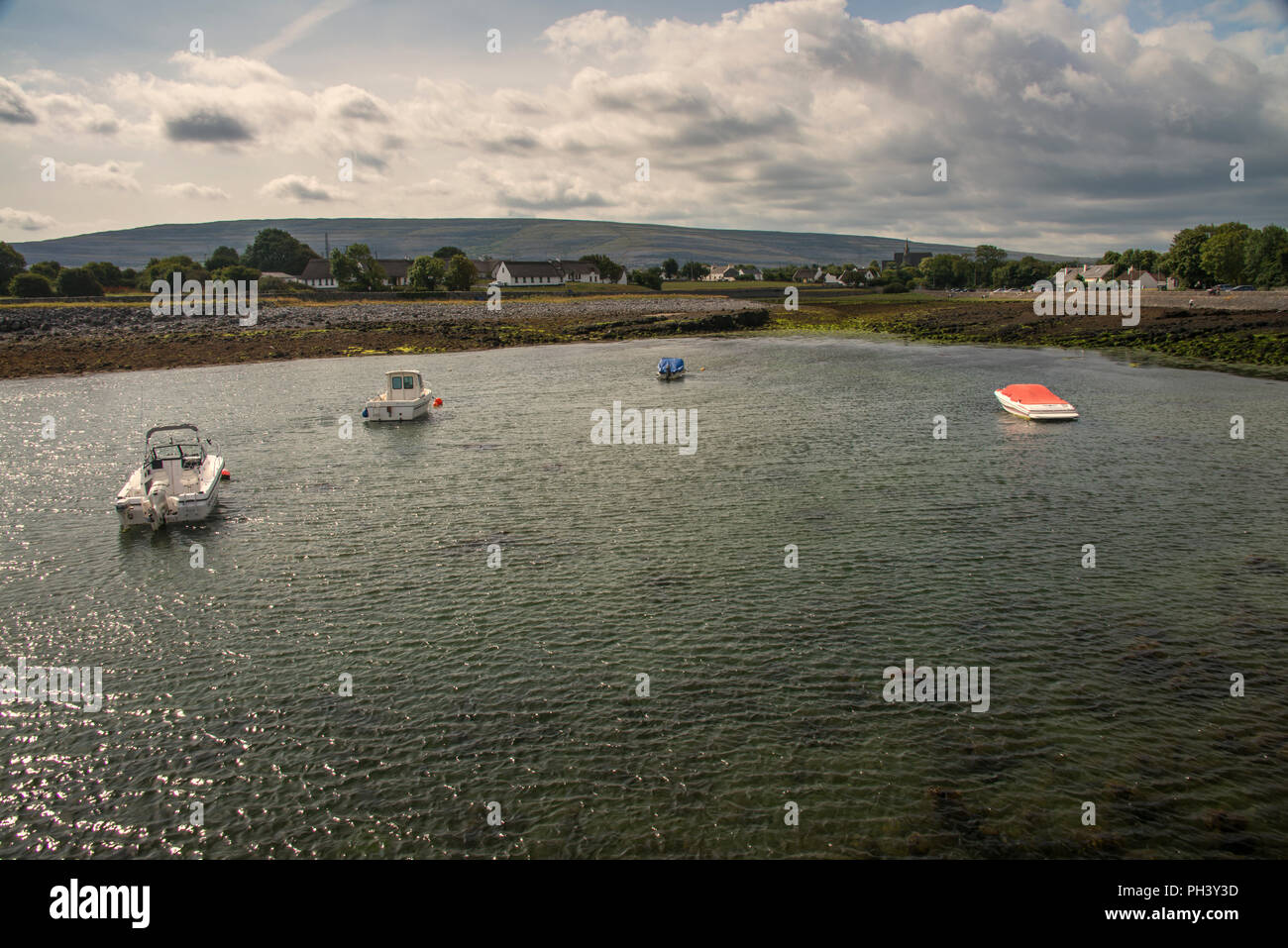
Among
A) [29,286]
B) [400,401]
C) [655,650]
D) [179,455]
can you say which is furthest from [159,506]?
[29,286]

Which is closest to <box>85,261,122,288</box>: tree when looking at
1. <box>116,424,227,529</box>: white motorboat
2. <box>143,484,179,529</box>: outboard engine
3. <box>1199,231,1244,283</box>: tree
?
<box>116,424,227,529</box>: white motorboat

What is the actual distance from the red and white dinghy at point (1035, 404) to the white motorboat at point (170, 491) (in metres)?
51.3

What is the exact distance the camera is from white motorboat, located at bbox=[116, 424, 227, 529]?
1254 inches

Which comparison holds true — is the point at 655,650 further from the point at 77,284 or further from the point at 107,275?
the point at 107,275

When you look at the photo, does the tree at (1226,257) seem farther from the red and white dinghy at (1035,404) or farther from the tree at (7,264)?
the tree at (7,264)

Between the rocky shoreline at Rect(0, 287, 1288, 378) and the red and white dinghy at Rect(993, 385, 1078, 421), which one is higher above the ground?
the rocky shoreline at Rect(0, 287, 1288, 378)

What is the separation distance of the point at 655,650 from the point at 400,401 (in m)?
39.1

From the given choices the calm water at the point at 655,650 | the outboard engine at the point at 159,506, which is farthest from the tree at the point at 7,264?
the outboard engine at the point at 159,506

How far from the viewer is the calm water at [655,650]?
15.2m

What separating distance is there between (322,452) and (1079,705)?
133 feet

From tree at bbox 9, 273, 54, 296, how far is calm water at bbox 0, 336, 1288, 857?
506 feet

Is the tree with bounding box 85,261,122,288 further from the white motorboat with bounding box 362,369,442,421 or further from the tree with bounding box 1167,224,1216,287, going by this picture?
the tree with bounding box 1167,224,1216,287

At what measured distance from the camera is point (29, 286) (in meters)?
163

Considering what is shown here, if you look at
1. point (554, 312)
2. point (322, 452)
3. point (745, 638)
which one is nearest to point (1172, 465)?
point (745, 638)
